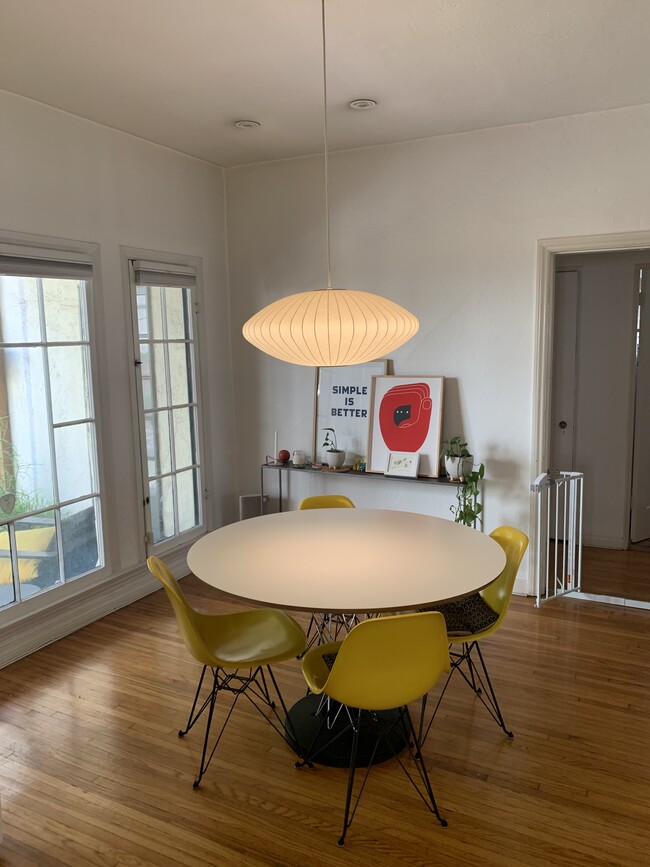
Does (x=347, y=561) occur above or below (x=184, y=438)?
below

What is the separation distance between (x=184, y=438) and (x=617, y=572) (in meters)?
3.20

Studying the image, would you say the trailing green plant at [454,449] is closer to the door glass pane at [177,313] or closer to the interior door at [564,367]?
the interior door at [564,367]

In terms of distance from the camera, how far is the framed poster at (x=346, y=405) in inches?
189

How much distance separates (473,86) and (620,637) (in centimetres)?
301

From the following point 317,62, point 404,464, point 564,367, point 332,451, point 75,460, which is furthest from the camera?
point 564,367

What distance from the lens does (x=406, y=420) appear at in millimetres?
4613

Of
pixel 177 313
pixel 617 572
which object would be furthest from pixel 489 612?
pixel 177 313

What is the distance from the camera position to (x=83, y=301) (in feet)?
13.1

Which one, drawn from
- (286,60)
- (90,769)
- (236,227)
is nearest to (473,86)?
(286,60)

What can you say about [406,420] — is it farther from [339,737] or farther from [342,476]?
[339,737]

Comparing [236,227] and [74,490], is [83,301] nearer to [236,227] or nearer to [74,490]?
[74,490]

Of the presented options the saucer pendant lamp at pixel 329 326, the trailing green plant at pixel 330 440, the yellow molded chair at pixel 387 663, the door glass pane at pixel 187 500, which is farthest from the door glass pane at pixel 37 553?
the yellow molded chair at pixel 387 663

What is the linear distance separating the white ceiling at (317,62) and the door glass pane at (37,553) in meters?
2.21

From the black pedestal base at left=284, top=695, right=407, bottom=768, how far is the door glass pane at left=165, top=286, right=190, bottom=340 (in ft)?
8.76
